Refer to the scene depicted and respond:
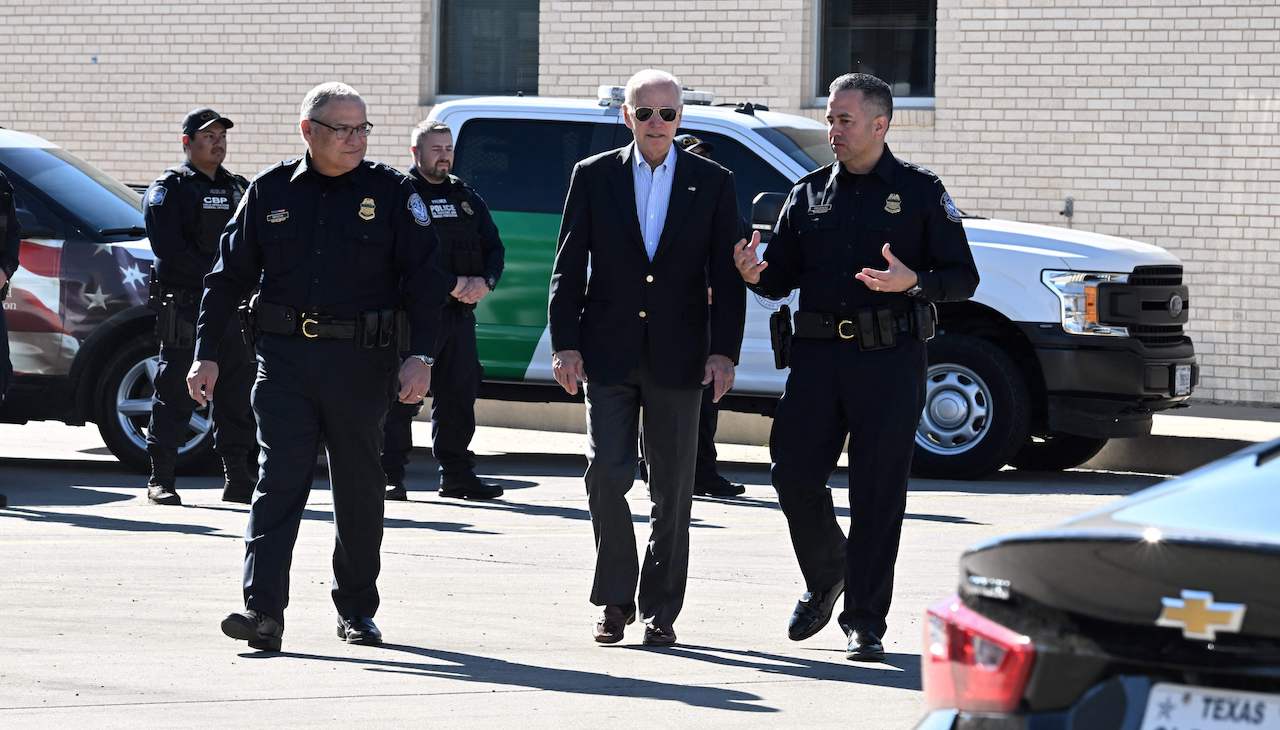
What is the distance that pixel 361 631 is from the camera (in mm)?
6926

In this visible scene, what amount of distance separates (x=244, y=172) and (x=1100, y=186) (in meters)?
7.20

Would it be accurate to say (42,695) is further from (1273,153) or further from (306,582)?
(1273,153)

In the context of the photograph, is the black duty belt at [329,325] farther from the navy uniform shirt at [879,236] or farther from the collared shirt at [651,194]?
the navy uniform shirt at [879,236]

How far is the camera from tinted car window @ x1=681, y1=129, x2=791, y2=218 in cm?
1191

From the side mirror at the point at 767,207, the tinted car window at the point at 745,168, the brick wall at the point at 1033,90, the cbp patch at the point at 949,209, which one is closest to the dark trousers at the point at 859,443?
the cbp patch at the point at 949,209

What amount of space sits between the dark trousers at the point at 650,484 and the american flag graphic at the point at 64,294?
511cm

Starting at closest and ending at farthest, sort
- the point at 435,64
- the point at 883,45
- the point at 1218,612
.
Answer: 1. the point at 1218,612
2. the point at 883,45
3. the point at 435,64

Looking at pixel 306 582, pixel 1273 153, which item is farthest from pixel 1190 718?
pixel 1273 153

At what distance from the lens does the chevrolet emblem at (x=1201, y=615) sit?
3.13 meters

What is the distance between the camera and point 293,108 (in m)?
17.8

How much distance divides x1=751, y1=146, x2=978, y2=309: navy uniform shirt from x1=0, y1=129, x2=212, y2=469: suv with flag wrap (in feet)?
18.1

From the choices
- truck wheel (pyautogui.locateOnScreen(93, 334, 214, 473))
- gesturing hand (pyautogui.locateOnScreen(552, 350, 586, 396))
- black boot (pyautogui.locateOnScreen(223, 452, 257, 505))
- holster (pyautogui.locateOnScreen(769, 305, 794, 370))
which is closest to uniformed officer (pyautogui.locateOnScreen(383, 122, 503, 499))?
black boot (pyautogui.locateOnScreen(223, 452, 257, 505))

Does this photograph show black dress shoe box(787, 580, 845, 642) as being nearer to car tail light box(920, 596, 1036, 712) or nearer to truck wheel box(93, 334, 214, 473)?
car tail light box(920, 596, 1036, 712)

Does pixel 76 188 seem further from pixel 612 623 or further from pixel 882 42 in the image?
pixel 882 42
